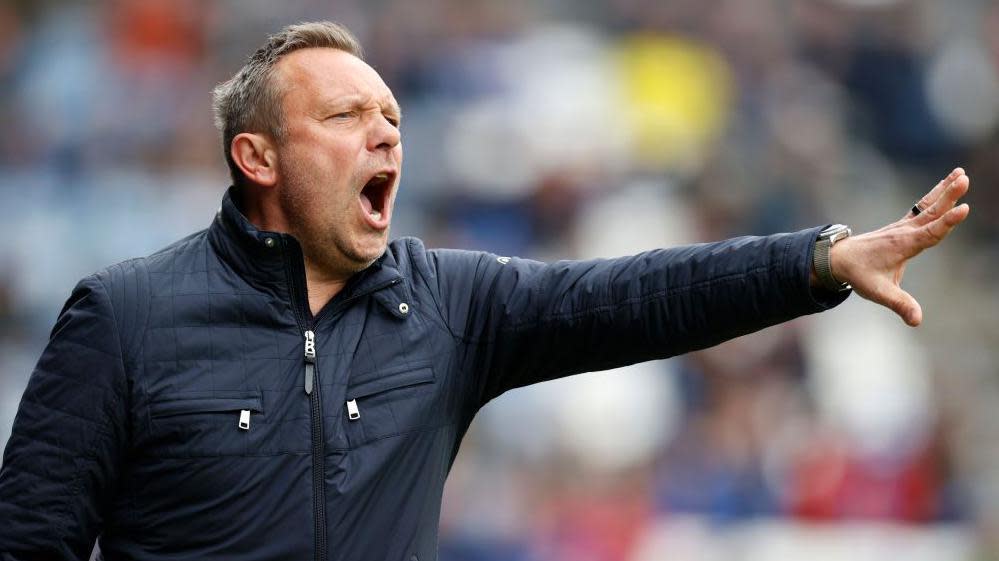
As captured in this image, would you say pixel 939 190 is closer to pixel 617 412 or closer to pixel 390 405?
pixel 390 405

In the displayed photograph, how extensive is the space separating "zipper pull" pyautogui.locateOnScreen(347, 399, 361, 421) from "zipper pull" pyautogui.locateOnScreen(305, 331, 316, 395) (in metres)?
0.08

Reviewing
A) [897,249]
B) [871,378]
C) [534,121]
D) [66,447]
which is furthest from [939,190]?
[534,121]

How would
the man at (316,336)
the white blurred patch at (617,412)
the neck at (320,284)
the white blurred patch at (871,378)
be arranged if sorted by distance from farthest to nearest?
the white blurred patch at (871,378) → the white blurred patch at (617,412) → the neck at (320,284) → the man at (316,336)

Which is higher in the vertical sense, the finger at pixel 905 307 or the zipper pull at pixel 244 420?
the finger at pixel 905 307

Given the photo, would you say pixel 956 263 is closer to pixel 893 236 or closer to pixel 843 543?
pixel 843 543

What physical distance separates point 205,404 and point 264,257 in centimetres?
33

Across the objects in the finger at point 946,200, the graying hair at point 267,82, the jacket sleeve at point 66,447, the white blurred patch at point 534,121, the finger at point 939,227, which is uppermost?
the white blurred patch at point 534,121

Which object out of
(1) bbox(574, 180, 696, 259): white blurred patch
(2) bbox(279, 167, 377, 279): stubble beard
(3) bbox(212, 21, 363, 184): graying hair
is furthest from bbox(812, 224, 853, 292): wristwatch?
(1) bbox(574, 180, 696, 259): white blurred patch

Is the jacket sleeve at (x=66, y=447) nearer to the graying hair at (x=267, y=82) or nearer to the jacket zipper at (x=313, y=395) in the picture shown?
the jacket zipper at (x=313, y=395)

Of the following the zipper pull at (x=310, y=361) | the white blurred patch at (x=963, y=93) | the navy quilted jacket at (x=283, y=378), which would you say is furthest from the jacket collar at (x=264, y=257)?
the white blurred patch at (x=963, y=93)

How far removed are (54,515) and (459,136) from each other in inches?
230

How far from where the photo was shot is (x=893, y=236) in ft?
8.91

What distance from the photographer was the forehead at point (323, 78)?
10.1 feet

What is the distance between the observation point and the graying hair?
122 inches
